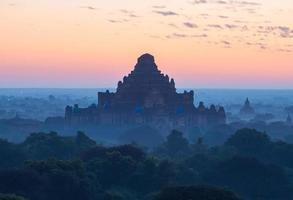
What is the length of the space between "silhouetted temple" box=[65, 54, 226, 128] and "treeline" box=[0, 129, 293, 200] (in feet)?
138

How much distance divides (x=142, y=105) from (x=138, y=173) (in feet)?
205

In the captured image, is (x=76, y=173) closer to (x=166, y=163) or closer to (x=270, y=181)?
(x=166, y=163)

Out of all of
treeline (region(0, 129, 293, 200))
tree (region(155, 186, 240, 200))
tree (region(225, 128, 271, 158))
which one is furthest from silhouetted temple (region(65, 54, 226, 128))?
tree (region(155, 186, 240, 200))

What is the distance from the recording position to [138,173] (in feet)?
147

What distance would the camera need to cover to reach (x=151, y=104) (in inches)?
4188

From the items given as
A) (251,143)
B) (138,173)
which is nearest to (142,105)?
(251,143)

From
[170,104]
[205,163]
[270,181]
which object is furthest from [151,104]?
[270,181]

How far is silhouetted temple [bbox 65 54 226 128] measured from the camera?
107 meters

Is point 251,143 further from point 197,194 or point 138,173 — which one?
point 197,194

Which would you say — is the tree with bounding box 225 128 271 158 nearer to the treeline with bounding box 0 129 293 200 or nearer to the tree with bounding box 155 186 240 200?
the treeline with bounding box 0 129 293 200

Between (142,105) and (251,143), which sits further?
(142,105)

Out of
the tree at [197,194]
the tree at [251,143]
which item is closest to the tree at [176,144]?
the tree at [251,143]

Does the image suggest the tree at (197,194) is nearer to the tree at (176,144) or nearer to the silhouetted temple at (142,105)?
the tree at (176,144)

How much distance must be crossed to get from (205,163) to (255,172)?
6253 millimetres
